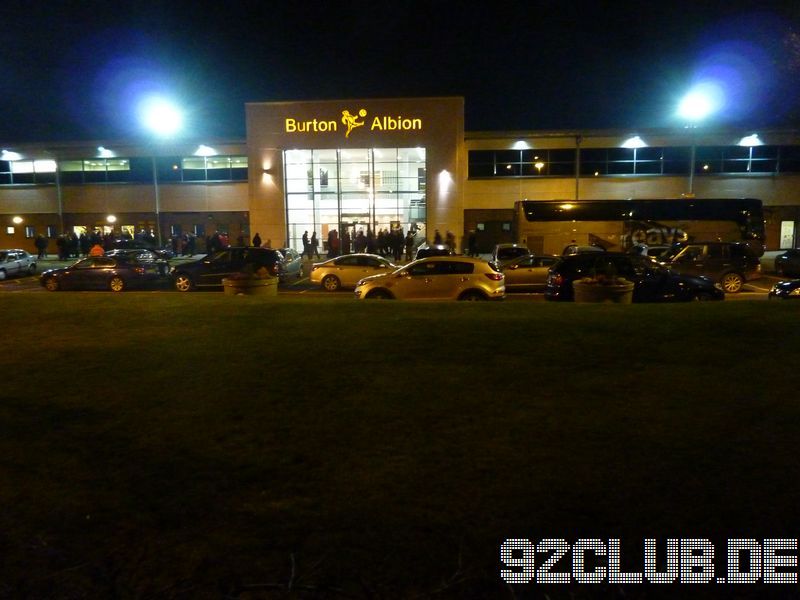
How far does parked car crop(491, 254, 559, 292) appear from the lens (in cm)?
2089

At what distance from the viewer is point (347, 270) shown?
2269cm

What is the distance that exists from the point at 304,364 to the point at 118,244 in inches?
1339

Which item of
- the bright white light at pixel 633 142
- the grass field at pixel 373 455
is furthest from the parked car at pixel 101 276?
the bright white light at pixel 633 142

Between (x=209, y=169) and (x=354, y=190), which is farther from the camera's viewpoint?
(x=209, y=169)

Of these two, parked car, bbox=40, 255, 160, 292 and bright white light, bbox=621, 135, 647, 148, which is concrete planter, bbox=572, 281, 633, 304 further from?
bright white light, bbox=621, 135, 647, 148

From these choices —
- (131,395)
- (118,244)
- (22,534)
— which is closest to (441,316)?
(131,395)

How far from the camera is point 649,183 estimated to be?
40.8m

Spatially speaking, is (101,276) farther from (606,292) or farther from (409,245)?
(606,292)

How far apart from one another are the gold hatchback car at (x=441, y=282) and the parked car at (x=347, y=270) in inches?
223

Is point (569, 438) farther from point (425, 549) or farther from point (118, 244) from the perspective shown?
point (118, 244)

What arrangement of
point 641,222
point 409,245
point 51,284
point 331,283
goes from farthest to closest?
point 409,245 → point 641,222 → point 51,284 → point 331,283

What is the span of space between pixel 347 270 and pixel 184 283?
18.4ft

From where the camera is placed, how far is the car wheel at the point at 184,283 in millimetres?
22438

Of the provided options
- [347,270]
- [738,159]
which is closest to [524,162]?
[738,159]
